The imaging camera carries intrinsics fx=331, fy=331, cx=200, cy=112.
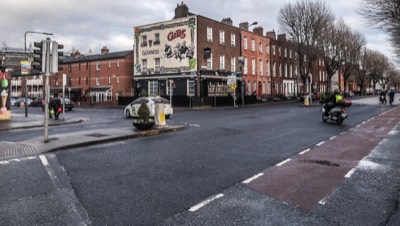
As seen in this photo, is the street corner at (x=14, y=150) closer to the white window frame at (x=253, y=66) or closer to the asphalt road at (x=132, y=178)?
the asphalt road at (x=132, y=178)

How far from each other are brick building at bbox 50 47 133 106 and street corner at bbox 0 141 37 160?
121ft

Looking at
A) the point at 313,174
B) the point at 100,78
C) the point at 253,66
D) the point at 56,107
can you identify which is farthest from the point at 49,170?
the point at 100,78

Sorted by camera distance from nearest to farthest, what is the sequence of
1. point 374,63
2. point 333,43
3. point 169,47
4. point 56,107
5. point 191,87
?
point 56,107, point 191,87, point 169,47, point 333,43, point 374,63

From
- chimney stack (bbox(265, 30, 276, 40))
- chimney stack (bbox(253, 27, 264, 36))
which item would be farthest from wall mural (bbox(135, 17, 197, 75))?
chimney stack (bbox(265, 30, 276, 40))

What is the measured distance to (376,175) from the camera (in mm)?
6629

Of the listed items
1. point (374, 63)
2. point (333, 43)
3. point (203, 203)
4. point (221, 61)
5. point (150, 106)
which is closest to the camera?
point (203, 203)

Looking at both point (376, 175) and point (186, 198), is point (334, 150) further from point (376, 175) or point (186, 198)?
point (186, 198)

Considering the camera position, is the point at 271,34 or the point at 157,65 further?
the point at 271,34

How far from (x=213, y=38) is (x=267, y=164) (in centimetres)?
3705

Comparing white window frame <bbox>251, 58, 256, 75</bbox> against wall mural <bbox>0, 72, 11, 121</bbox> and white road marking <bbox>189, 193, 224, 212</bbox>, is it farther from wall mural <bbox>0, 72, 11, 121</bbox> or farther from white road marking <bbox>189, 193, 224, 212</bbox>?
white road marking <bbox>189, 193, 224, 212</bbox>

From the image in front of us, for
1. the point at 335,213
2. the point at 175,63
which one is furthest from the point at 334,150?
the point at 175,63

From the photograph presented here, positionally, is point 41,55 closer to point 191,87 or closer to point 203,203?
point 203,203

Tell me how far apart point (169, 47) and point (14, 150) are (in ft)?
114

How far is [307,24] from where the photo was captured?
4516cm
